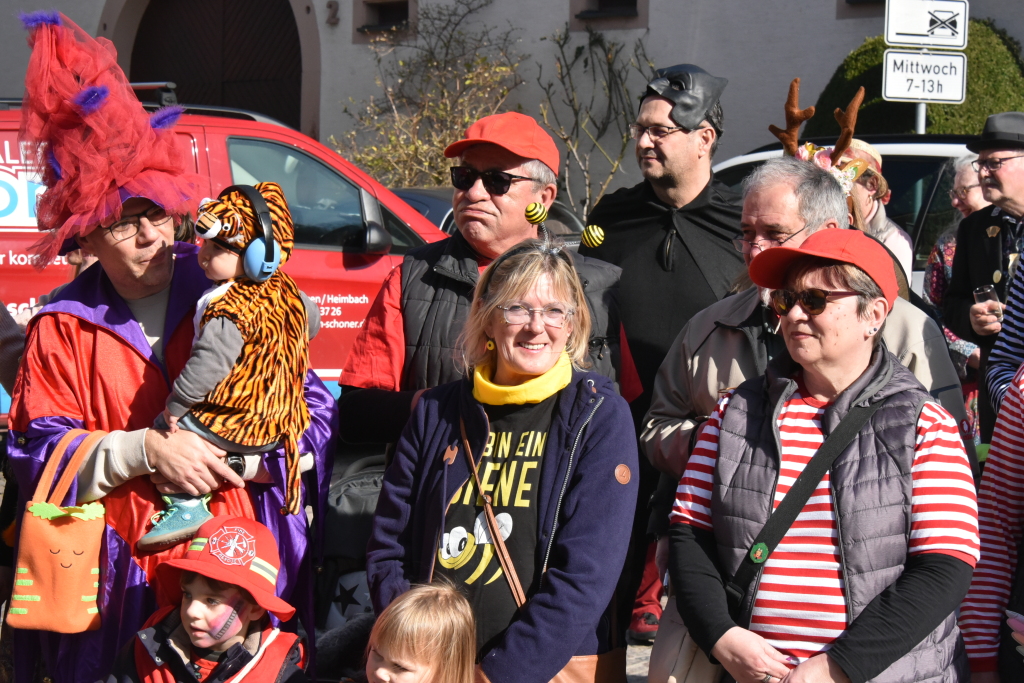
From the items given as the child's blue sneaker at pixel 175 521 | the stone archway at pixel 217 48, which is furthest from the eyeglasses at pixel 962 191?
the stone archway at pixel 217 48

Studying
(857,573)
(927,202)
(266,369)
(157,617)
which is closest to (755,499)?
(857,573)

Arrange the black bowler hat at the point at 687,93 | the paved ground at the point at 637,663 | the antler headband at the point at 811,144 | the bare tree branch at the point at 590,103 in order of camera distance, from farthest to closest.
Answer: the bare tree branch at the point at 590,103
the paved ground at the point at 637,663
the black bowler hat at the point at 687,93
the antler headband at the point at 811,144

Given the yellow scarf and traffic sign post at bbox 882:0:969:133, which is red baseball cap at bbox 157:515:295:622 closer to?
the yellow scarf

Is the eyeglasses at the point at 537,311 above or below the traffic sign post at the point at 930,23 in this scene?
below

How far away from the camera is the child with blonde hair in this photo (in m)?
2.63

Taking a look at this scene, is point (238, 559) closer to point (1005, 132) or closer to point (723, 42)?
point (1005, 132)

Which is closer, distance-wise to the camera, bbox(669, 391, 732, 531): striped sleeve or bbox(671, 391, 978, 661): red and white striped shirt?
bbox(671, 391, 978, 661): red and white striped shirt

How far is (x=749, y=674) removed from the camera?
2486 mm

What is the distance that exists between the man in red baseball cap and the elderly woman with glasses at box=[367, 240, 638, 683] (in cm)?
35

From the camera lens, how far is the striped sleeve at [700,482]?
2.71m

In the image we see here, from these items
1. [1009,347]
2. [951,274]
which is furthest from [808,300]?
[951,274]

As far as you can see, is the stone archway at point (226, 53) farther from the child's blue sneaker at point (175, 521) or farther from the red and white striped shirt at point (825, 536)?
the red and white striped shirt at point (825, 536)

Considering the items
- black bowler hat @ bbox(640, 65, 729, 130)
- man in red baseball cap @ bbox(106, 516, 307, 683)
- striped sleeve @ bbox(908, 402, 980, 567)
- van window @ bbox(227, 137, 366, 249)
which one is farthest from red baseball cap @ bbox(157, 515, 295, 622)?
van window @ bbox(227, 137, 366, 249)

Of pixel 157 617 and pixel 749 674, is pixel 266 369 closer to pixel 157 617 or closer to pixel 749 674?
pixel 157 617
